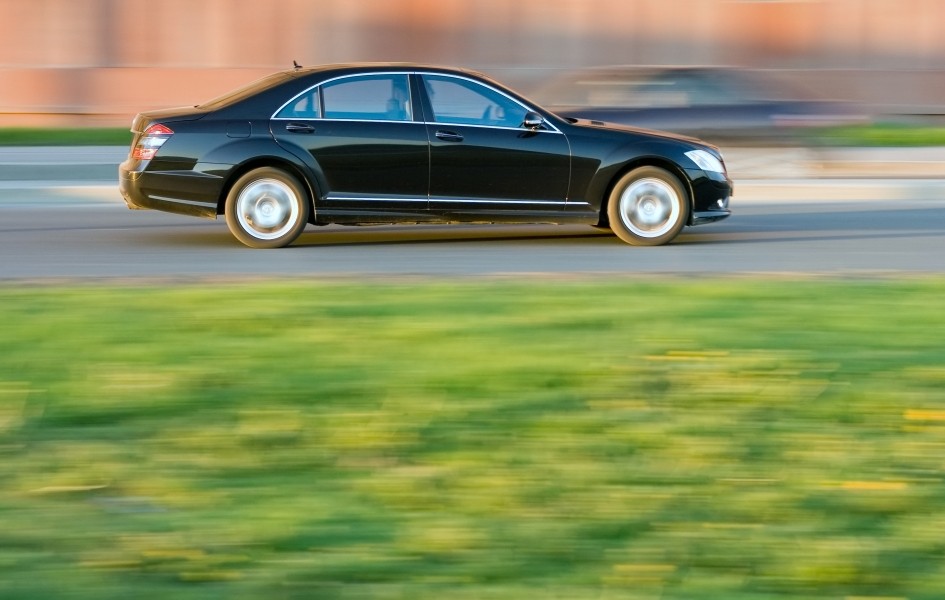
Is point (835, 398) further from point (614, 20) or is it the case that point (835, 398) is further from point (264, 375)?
point (614, 20)

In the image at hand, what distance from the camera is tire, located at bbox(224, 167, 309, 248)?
10.2m

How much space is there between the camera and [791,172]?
50.3ft

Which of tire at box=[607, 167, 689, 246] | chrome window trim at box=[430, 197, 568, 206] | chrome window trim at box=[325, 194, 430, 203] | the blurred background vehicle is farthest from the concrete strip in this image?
chrome window trim at box=[325, 194, 430, 203]

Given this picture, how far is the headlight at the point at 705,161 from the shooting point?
10.6 meters

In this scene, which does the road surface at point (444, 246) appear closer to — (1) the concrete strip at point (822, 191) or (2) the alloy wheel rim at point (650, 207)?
(2) the alloy wheel rim at point (650, 207)

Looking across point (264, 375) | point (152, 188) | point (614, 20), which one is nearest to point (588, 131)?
point (152, 188)

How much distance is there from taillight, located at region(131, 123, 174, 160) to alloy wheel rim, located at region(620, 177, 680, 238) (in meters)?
3.51

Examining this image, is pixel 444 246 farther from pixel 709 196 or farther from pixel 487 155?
pixel 709 196

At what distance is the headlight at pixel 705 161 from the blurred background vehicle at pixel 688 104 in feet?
14.4

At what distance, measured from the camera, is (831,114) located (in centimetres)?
1570

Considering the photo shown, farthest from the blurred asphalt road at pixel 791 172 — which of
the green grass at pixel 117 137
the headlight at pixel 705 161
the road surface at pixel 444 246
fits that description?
the headlight at pixel 705 161

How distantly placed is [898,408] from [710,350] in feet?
3.59

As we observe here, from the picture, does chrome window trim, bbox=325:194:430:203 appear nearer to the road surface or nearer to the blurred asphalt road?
the road surface

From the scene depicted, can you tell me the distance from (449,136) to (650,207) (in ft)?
5.61
